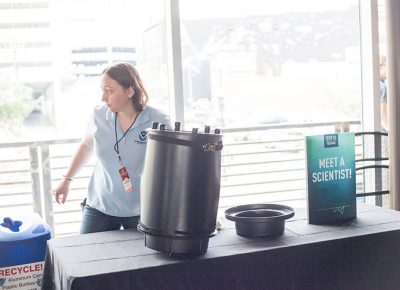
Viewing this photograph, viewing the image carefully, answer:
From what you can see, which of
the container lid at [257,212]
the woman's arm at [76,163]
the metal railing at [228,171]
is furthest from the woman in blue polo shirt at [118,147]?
the metal railing at [228,171]

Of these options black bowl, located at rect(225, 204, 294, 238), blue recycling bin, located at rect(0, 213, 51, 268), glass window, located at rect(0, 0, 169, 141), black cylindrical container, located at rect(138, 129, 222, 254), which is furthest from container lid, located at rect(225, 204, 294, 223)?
glass window, located at rect(0, 0, 169, 141)

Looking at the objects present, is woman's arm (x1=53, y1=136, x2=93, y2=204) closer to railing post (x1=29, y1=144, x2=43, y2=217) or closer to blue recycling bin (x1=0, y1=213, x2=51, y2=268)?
blue recycling bin (x1=0, y1=213, x2=51, y2=268)

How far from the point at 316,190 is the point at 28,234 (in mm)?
1174

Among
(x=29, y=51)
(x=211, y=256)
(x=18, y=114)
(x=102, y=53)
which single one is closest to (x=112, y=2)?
(x=102, y=53)

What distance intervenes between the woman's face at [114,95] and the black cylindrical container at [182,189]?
0.70 meters

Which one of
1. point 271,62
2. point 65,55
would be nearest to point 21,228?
point 65,55

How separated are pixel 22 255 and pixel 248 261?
99 centimetres

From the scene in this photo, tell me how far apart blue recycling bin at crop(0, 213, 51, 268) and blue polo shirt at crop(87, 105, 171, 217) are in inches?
10.5

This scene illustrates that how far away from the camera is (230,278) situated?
1.56 metres

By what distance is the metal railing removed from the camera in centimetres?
322

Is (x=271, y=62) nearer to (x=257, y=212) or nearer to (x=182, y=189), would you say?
(x=257, y=212)

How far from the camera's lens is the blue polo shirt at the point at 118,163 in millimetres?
2178

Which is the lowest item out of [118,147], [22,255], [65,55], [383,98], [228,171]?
[22,255]

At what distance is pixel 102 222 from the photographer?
2205 millimetres
